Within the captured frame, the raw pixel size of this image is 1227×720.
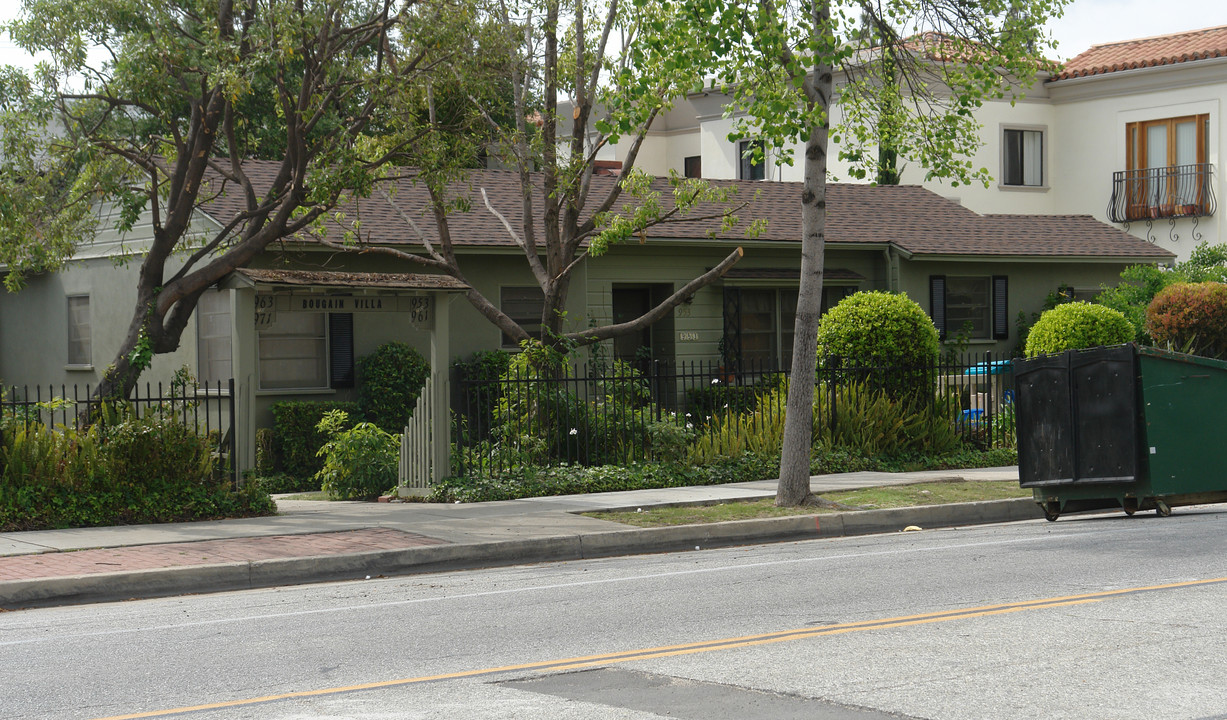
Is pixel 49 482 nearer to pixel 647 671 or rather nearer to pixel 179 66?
pixel 179 66

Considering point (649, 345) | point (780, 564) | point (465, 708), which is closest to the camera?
point (465, 708)

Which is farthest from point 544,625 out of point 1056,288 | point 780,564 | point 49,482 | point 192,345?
point 1056,288

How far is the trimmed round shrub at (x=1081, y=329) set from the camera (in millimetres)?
20844

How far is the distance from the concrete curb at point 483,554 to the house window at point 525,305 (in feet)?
28.7

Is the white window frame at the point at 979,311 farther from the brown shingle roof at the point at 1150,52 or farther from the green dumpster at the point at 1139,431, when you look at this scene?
the green dumpster at the point at 1139,431

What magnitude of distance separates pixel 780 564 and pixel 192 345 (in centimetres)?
1170

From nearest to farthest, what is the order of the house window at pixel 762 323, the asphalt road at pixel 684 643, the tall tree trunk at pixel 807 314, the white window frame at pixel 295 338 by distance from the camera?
the asphalt road at pixel 684 643 < the tall tree trunk at pixel 807 314 < the white window frame at pixel 295 338 < the house window at pixel 762 323

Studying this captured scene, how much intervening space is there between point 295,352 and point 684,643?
13.0 meters

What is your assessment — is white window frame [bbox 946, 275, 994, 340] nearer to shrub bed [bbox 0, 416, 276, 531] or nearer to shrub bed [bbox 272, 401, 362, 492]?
shrub bed [bbox 272, 401, 362, 492]

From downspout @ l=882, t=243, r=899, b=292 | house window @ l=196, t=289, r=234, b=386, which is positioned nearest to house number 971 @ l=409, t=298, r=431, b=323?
house window @ l=196, t=289, r=234, b=386

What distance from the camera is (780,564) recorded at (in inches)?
428

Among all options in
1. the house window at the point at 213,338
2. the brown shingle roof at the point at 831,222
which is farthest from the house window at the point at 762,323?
the house window at the point at 213,338

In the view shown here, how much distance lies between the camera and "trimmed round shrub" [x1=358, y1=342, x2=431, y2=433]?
19000 mm

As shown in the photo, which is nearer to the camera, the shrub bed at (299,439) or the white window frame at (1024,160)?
the shrub bed at (299,439)
